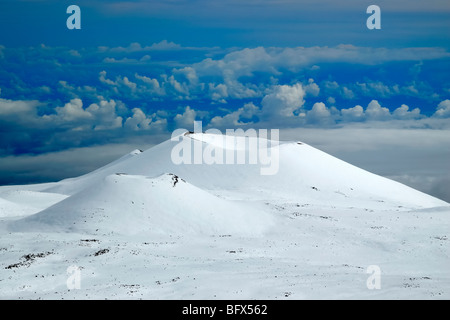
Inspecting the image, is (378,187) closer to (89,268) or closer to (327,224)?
(327,224)

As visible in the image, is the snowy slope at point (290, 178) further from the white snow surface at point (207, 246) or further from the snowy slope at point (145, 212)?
the snowy slope at point (145, 212)

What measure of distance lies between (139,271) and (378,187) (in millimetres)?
60661

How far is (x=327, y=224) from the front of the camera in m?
51.5

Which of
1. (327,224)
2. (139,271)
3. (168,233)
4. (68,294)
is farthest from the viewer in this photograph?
(327,224)

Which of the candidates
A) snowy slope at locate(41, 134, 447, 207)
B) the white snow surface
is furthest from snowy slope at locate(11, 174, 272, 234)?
snowy slope at locate(41, 134, 447, 207)

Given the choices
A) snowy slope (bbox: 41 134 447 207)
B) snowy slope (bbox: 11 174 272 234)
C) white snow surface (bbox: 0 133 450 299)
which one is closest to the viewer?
white snow surface (bbox: 0 133 450 299)

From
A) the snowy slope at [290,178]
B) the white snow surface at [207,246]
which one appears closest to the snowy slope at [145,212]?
the white snow surface at [207,246]

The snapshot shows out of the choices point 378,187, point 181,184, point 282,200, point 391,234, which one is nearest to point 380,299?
point 391,234

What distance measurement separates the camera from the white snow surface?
30953 millimetres

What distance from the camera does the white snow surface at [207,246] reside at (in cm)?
3095

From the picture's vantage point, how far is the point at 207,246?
43.4 metres

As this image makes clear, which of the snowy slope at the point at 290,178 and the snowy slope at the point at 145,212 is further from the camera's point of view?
the snowy slope at the point at 290,178

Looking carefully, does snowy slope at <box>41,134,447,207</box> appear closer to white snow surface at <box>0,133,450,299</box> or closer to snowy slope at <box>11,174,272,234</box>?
white snow surface at <box>0,133,450,299</box>

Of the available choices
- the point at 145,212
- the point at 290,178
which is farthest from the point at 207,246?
the point at 290,178
